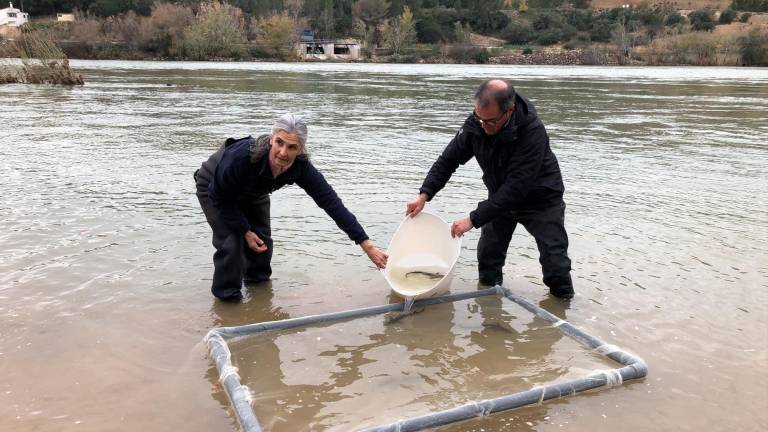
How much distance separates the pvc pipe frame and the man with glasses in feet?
1.67

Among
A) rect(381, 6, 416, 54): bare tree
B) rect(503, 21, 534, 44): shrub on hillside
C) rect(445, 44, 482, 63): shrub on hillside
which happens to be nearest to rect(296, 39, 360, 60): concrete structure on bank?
rect(381, 6, 416, 54): bare tree

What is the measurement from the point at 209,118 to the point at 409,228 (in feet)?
40.4

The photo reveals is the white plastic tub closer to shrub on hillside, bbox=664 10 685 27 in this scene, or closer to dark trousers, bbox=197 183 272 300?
dark trousers, bbox=197 183 272 300

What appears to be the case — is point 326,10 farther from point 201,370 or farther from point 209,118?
point 201,370

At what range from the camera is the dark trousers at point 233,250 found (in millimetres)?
4574

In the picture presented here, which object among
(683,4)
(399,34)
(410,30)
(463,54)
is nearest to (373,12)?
(410,30)

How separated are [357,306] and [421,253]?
848mm

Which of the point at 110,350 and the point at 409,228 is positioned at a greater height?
the point at 409,228

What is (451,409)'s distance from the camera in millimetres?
3234

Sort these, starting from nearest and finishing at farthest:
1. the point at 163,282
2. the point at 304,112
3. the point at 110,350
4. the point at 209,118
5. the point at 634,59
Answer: the point at 110,350, the point at 163,282, the point at 209,118, the point at 304,112, the point at 634,59

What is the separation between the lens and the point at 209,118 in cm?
1619

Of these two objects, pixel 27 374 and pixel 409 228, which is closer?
pixel 27 374

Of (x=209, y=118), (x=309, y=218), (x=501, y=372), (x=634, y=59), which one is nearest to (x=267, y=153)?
(x=501, y=372)

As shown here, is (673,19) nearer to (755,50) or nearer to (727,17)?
(727,17)
